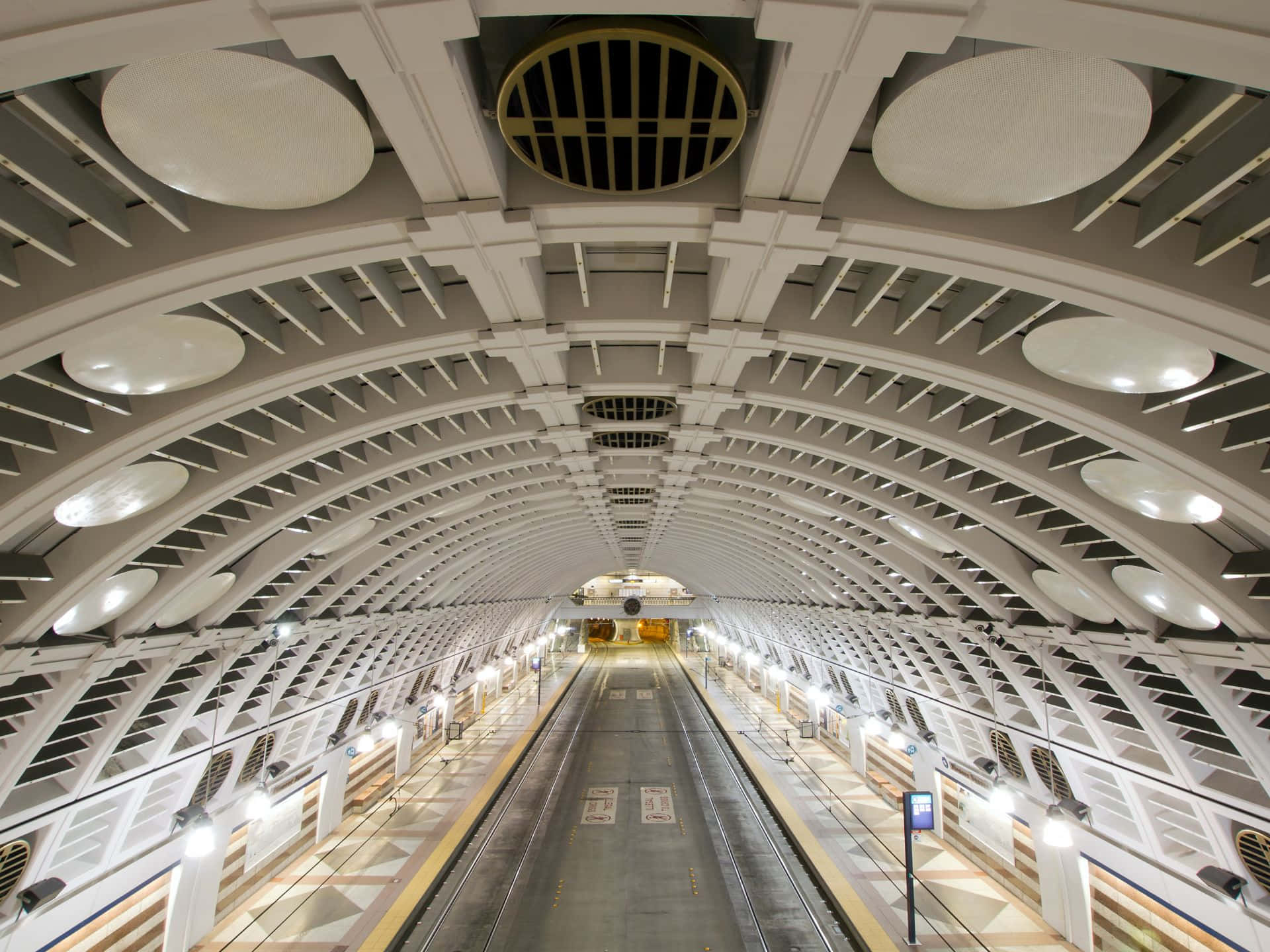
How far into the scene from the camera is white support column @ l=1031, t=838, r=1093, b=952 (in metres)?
11.9

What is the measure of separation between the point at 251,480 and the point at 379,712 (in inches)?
619

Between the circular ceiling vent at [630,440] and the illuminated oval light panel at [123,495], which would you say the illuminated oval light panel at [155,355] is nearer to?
the illuminated oval light panel at [123,495]

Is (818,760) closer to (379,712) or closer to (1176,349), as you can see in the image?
(379,712)

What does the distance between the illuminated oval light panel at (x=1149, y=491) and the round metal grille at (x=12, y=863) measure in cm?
1510

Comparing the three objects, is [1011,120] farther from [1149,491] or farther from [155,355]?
[155,355]

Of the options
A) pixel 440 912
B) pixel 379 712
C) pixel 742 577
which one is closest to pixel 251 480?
pixel 440 912

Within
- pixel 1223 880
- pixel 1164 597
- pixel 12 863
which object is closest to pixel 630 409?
pixel 1164 597

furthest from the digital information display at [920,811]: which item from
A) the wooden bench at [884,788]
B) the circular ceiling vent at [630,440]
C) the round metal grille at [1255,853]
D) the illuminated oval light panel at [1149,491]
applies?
the circular ceiling vent at [630,440]

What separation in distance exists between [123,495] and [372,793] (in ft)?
57.1

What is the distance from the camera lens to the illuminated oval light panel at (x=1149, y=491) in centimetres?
629

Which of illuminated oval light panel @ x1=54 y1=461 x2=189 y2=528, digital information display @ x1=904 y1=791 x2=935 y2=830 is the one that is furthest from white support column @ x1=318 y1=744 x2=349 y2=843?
digital information display @ x1=904 y1=791 x2=935 y2=830

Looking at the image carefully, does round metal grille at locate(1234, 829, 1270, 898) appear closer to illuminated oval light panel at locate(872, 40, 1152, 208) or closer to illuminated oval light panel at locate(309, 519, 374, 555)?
illuminated oval light panel at locate(309, 519, 374, 555)

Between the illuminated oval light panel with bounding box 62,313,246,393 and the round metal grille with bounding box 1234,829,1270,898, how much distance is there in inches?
341

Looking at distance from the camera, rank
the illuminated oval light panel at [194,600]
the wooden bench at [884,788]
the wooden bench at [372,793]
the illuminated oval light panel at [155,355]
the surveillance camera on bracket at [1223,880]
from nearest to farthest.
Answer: the illuminated oval light panel at [155,355] → the surveillance camera on bracket at [1223,880] → the illuminated oval light panel at [194,600] → the wooden bench at [372,793] → the wooden bench at [884,788]
